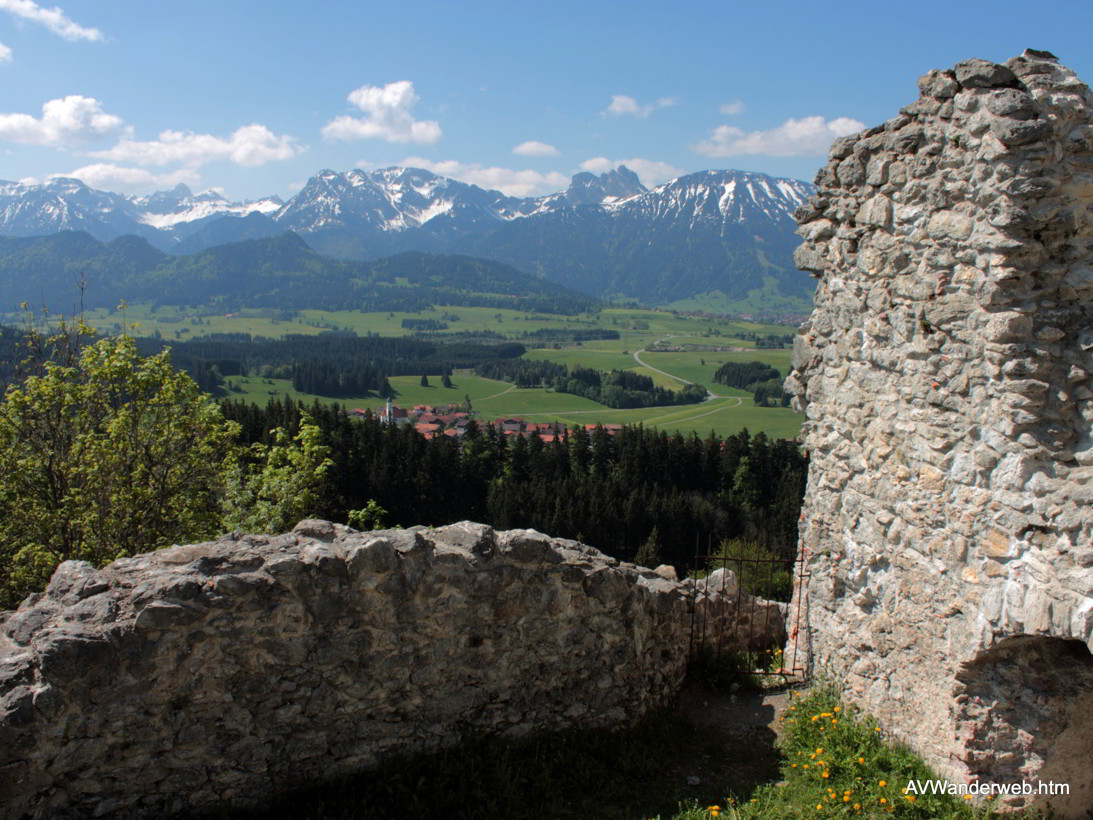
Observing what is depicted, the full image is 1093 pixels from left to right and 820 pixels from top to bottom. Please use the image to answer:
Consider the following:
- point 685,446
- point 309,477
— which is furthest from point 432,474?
point 309,477

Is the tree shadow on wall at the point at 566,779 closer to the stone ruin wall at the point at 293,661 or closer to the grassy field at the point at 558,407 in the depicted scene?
the stone ruin wall at the point at 293,661

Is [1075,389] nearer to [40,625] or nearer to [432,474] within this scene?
[40,625]

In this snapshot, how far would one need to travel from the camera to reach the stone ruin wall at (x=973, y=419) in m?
6.02

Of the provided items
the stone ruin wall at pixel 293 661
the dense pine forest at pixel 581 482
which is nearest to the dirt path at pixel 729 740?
the stone ruin wall at pixel 293 661

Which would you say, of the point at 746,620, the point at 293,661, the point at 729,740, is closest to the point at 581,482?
the point at 746,620

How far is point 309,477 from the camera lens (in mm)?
15586

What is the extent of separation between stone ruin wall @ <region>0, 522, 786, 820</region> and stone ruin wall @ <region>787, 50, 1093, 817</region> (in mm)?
2912

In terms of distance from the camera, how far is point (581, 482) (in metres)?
59.3

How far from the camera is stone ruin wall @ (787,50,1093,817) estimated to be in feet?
19.7

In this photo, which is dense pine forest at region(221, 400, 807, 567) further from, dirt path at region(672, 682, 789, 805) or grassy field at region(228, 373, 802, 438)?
dirt path at region(672, 682, 789, 805)

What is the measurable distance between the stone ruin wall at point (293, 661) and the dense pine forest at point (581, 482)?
39692mm

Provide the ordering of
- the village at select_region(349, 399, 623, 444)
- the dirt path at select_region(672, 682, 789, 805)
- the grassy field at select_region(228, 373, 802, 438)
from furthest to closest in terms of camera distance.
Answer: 1. the grassy field at select_region(228, 373, 802, 438)
2. the village at select_region(349, 399, 623, 444)
3. the dirt path at select_region(672, 682, 789, 805)

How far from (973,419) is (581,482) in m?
53.0

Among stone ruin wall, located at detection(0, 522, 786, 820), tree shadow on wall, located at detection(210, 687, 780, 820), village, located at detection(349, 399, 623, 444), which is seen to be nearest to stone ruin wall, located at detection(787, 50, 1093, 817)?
tree shadow on wall, located at detection(210, 687, 780, 820)
